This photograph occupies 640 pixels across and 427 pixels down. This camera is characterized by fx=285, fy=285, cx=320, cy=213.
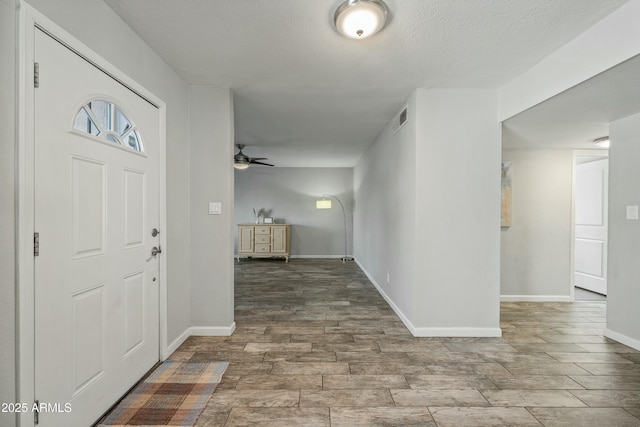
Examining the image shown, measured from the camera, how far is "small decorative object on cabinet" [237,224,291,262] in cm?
711

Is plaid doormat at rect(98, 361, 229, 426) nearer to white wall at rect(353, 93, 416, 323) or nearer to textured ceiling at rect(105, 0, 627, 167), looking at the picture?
white wall at rect(353, 93, 416, 323)

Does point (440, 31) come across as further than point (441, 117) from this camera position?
No

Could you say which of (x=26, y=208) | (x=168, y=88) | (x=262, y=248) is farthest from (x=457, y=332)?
(x=262, y=248)

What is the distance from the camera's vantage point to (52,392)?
1.39 metres

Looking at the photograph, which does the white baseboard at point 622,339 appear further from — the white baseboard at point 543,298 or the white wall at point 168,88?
the white wall at point 168,88

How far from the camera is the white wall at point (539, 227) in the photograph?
4.07 meters

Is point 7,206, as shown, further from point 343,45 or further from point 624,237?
point 624,237

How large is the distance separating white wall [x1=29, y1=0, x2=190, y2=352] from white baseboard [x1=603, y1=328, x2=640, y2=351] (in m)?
4.21

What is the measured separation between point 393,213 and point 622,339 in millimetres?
2487

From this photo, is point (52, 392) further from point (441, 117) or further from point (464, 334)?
point (441, 117)

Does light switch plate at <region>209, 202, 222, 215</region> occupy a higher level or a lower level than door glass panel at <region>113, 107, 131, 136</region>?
lower

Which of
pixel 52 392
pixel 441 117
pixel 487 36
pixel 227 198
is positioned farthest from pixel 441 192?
pixel 52 392

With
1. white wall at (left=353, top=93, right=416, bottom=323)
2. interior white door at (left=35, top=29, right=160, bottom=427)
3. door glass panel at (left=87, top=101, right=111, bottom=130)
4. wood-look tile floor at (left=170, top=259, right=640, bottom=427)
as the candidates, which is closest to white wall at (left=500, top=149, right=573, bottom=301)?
wood-look tile floor at (left=170, top=259, right=640, bottom=427)

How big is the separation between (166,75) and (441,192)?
107 inches
